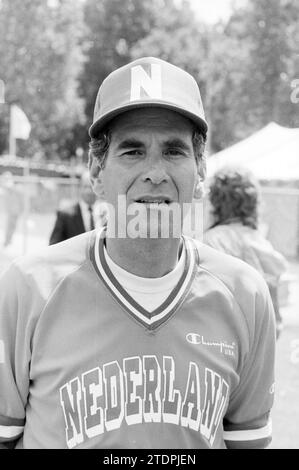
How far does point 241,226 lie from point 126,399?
2611 millimetres

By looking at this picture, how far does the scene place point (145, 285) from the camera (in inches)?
58.0

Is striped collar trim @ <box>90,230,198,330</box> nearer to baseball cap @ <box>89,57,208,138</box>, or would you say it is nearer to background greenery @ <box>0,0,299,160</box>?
baseball cap @ <box>89,57,208,138</box>

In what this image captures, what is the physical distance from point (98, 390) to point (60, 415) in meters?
0.10

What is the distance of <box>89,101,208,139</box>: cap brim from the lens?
141 cm

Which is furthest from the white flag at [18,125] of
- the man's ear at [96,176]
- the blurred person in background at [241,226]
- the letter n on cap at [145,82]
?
the letter n on cap at [145,82]

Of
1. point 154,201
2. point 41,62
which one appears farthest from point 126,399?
point 41,62

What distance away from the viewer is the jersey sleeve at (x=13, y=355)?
4.56ft

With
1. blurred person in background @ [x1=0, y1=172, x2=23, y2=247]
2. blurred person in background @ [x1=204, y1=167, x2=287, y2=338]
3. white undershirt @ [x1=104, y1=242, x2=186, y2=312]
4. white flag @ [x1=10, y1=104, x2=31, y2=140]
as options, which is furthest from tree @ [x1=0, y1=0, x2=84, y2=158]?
white undershirt @ [x1=104, y1=242, x2=186, y2=312]

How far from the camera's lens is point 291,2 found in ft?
67.7

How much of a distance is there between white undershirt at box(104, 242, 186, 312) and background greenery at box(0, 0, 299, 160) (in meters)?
16.4

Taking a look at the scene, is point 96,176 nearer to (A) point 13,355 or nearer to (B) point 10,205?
(A) point 13,355

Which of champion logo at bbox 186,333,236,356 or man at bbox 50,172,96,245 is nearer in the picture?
champion logo at bbox 186,333,236,356

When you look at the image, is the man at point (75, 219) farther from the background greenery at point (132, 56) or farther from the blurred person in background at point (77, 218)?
the background greenery at point (132, 56)

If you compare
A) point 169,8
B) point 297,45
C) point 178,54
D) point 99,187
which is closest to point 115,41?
point 169,8
